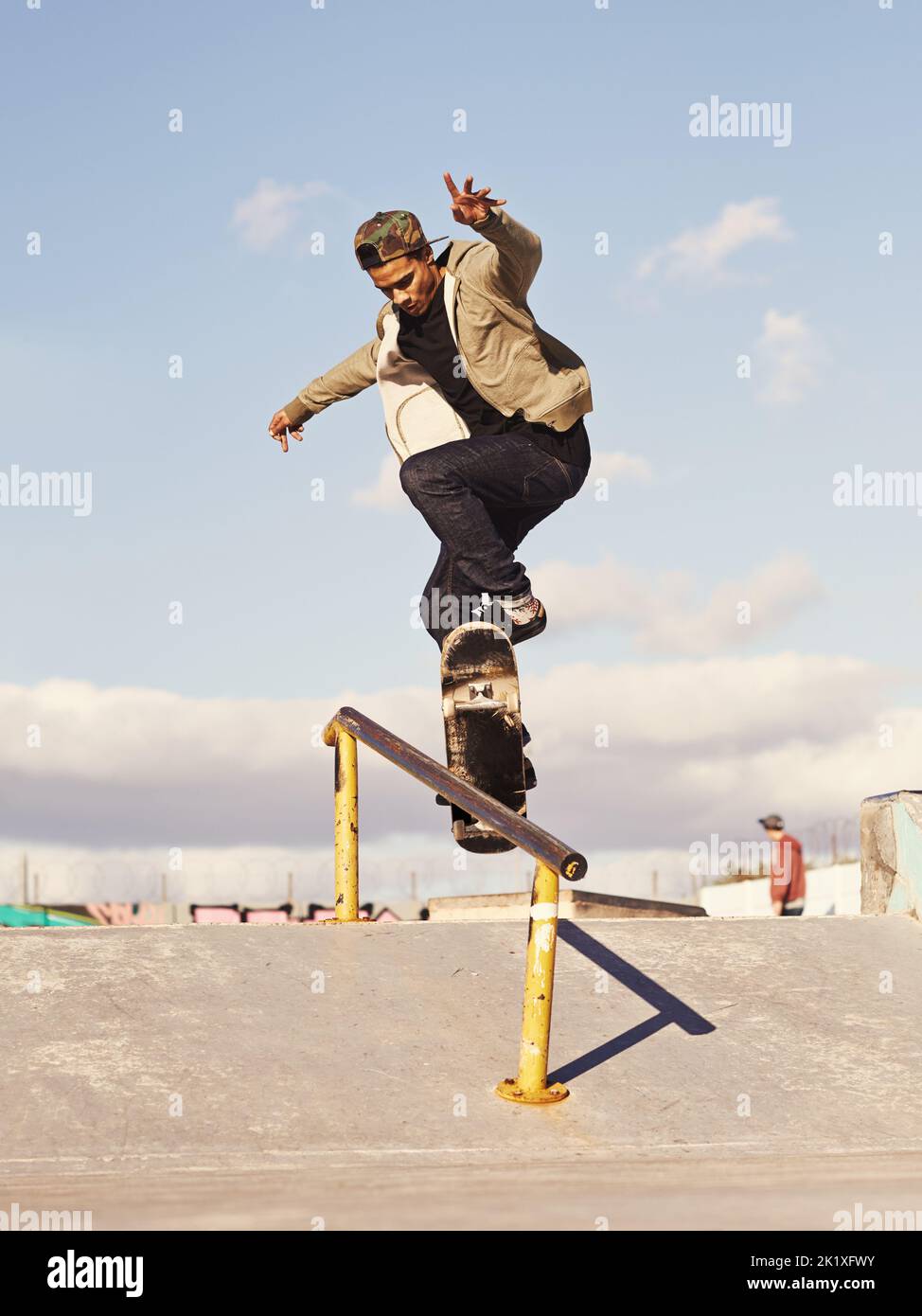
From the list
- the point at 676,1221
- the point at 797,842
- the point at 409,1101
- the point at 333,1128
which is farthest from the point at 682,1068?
the point at 797,842

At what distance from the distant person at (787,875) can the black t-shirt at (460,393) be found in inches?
259

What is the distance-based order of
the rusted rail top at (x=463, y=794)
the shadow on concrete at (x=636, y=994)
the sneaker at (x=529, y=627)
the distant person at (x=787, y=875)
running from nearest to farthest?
the rusted rail top at (x=463, y=794), the shadow on concrete at (x=636, y=994), the sneaker at (x=529, y=627), the distant person at (x=787, y=875)

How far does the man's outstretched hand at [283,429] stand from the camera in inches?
346

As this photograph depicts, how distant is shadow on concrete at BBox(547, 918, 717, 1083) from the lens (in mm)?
5574

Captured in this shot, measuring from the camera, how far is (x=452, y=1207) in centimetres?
380

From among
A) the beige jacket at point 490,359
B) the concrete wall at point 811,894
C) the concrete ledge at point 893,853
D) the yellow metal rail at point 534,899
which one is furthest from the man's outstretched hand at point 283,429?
the concrete wall at point 811,894

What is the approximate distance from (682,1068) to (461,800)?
1.37m

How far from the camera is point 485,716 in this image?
741cm

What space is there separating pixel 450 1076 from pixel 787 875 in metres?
8.75

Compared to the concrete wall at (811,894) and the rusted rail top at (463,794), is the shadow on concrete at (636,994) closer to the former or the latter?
the rusted rail top at (463,794)

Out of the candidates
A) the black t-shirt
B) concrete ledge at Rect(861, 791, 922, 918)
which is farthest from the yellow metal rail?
concrete ledge at Rect(861, 791, 922, 918)

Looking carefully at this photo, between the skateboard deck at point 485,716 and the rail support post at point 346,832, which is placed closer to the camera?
the rail support post at point 346,832
